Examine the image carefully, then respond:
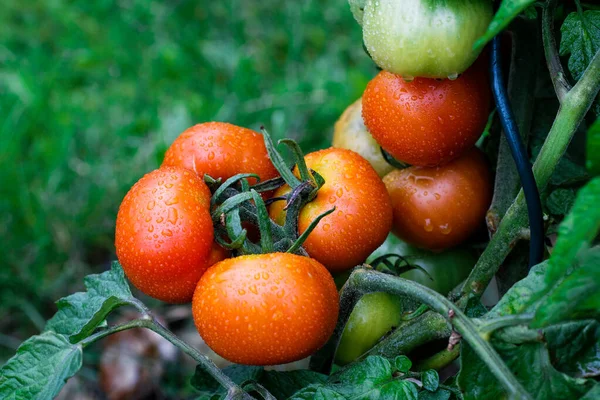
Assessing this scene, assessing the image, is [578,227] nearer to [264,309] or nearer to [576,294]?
[576,294]

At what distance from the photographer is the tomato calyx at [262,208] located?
35.1 inches

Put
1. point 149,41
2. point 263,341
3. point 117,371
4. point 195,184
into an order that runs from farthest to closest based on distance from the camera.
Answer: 1. point 149,41
2. point 117,371
3. point 195,184
4. point 263,341

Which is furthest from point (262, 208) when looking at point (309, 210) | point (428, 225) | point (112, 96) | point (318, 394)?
point (112, 96)

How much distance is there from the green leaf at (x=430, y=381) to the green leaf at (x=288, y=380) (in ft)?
0.59

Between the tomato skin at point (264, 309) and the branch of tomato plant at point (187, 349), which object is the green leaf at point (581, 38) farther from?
the branch of tomato plant at point (187, 349)

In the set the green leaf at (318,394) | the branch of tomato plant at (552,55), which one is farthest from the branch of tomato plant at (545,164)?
the green leaf at (318,394)

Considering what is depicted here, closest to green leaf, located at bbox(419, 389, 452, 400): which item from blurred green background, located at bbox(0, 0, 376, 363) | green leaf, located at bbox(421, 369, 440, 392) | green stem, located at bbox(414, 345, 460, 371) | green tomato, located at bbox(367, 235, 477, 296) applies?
green leaf, located at bbox(421, 369, 440, 392)

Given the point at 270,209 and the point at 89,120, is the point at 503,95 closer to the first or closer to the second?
the point at 270,209

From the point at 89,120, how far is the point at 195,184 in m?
1.75

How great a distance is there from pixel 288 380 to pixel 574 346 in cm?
43

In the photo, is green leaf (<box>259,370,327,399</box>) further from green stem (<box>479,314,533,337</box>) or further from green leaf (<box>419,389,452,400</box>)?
green stem (<box>479,314,533,337</box>)

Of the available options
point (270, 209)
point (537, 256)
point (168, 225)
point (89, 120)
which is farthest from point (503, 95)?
point (89, 120)

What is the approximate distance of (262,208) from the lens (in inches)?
34.5

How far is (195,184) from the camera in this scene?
93 centimetres
